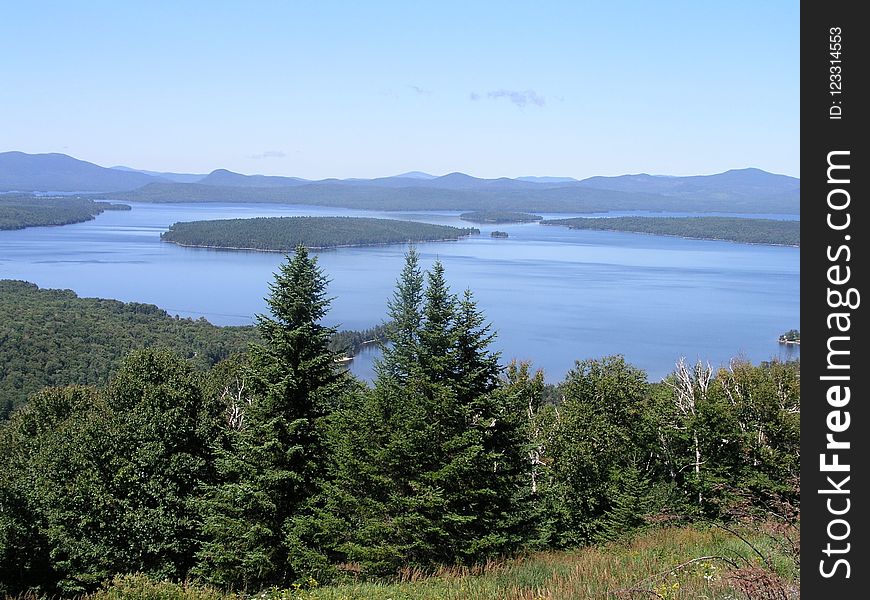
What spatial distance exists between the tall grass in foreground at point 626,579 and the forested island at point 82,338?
29407 millimetres

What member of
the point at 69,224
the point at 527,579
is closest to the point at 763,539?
the point at 527,579

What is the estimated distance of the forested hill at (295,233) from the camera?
143125 millimetres

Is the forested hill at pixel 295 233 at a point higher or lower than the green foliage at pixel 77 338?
higher

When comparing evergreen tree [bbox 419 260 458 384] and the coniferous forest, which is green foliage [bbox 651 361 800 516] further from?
evergreen tree [bbox 419 260 458 384]

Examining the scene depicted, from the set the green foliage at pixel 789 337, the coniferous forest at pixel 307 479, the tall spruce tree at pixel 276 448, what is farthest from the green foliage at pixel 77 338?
the green foliage at pixel 789 337

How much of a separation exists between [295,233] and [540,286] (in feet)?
226

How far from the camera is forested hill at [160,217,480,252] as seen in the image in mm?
143125

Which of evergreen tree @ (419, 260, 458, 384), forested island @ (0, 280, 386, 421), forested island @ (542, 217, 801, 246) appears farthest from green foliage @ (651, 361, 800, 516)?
forested island @ (542, 217, 801, 246)

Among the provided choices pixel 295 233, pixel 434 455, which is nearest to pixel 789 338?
pixel 434 455

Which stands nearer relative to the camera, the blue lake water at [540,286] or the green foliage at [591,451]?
the green foliage at [591,451]

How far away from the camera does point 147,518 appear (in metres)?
13.1

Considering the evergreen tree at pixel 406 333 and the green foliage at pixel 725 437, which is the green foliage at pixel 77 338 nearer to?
the evergreen tree at pixel 406 333
